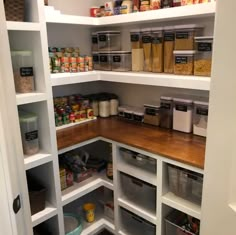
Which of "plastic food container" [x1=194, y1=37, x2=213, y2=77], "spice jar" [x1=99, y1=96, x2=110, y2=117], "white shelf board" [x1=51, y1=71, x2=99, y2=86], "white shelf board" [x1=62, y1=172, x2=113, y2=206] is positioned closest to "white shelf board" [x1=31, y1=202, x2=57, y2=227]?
"white shelf board" [x1=62, y1=172, x2=113, y2=206]

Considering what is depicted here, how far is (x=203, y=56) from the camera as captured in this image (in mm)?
1598

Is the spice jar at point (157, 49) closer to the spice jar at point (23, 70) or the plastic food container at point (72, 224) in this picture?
the spice jar at point (23, 70)

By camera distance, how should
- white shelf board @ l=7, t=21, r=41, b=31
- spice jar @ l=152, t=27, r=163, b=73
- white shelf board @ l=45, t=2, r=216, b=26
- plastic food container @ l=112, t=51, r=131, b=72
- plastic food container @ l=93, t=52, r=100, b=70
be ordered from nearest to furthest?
white shelf board @ l=7, t=21, r=41, b=31 → white shelf board @ l=45, t=2, r=216, b=26 → spice jar @ l=152, t=27, r=163, b=73 → plastic food container @ l=112, t=51, r=131, b=72 → plastic food container @ l=93, t=52, r=100, b=70

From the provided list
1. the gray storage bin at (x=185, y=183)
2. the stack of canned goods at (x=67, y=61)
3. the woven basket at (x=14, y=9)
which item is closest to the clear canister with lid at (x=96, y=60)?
the stack of canned goods at (x=67, y=61)

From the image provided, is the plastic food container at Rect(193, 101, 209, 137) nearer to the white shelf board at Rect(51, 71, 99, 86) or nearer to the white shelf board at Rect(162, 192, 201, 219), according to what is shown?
the white shelf board at Rect(162, 192, 201, 219)

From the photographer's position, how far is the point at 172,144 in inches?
64.2

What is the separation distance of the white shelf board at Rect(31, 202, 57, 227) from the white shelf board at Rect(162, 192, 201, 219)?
2.33 ft

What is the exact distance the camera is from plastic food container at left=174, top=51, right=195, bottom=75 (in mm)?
1632

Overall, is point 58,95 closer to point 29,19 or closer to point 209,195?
point 29,19

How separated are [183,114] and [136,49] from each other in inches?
24.6

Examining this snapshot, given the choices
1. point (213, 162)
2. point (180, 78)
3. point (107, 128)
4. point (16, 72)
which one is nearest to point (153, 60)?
point (180, 78)

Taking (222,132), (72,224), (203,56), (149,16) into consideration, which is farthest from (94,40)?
(222,132)

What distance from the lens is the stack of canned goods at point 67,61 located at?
6.09 ft

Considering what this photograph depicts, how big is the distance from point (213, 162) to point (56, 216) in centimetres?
118
